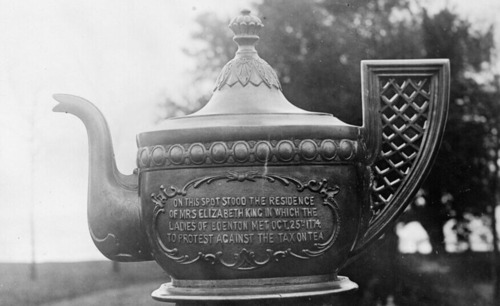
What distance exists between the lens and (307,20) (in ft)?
25.9

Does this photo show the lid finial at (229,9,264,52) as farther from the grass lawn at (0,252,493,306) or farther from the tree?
the grass lawn at (0,252,493,306)

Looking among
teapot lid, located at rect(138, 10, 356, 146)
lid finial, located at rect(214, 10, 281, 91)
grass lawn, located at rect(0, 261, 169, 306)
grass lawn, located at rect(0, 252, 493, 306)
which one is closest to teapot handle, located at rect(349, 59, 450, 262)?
teapot lid, located at rect(138, 10, 356, 146)

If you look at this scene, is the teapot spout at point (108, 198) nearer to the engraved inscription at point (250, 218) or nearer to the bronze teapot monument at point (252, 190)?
the bronze teapot monument at point (252, 190)

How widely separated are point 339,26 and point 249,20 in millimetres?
3920

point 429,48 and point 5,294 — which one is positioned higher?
point 429,48

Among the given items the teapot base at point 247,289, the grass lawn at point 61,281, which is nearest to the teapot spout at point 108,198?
the teapot base at point 247,289

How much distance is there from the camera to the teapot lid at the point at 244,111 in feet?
11.8

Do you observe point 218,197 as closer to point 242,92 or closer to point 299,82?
point 242,92

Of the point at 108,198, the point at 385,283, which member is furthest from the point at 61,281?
the point at 108,198

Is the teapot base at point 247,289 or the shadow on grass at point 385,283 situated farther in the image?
the shadow on grass at point 385,283

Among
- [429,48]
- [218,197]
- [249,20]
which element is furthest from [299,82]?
→ [218,197]

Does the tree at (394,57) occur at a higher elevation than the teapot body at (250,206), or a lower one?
higher

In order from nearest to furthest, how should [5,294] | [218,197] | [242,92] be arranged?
1. [218,197]
2. [242,92]
3. [5,294]

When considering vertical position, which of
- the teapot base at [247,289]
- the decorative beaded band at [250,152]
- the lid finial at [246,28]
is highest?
the lid finial at [246,28]
